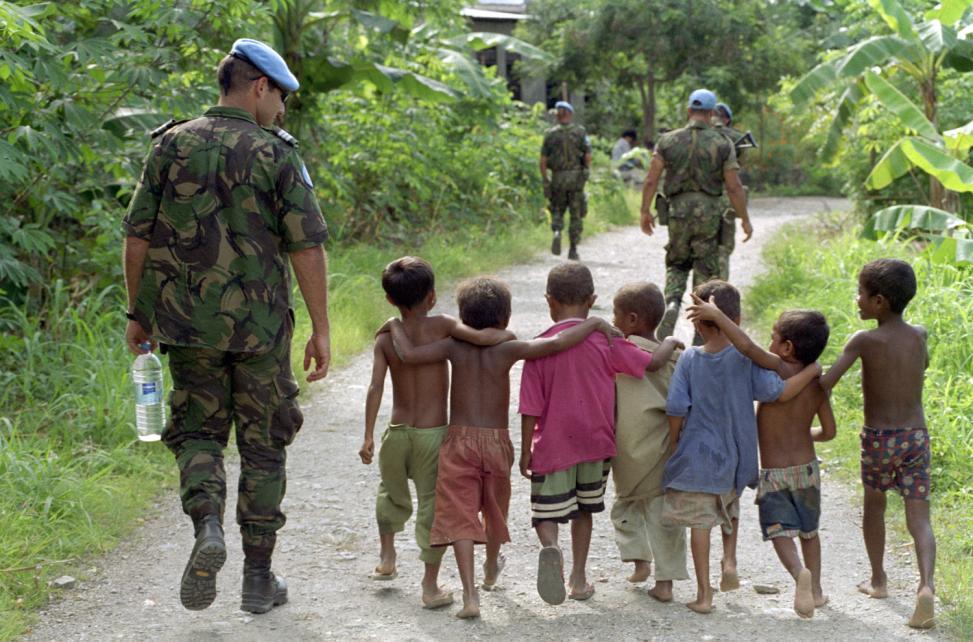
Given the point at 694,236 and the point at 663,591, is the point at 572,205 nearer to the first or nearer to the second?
the point at 694,236

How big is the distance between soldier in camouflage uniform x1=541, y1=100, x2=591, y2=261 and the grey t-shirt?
32.7 ft

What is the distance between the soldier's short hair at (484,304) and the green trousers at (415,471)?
45cm

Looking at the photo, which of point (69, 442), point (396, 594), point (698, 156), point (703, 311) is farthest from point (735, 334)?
point (698, 156)

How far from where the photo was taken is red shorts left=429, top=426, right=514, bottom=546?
4.40 metres

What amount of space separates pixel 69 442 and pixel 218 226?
9.00 feet

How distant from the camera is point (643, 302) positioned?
4.57 m

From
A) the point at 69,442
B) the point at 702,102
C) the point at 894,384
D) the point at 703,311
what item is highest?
the point at 702,102

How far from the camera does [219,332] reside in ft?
13.8

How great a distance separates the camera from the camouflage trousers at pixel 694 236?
843 cm

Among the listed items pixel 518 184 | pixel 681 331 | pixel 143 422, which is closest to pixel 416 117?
pixel 518 184

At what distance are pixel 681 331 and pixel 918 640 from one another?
19.0 ft

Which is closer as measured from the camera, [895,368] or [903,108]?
[895,368]

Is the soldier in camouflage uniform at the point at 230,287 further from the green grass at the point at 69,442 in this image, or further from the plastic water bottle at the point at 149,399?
the plastic water bottle at the point at 149,399

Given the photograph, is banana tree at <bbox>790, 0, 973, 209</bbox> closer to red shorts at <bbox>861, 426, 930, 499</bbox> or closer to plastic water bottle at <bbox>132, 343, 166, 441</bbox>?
red shorts at <bbox>861, 426, 930, 499</bbox>
